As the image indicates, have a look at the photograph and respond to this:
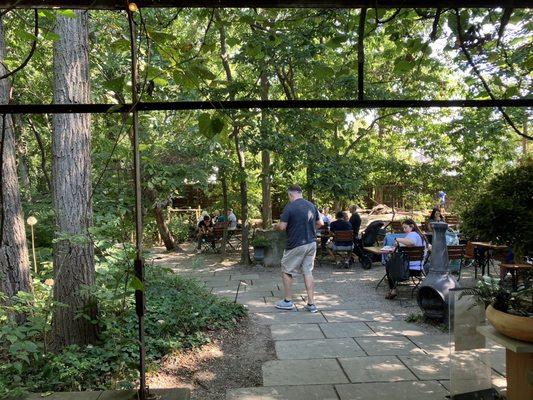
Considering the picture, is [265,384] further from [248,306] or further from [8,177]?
[8,177]

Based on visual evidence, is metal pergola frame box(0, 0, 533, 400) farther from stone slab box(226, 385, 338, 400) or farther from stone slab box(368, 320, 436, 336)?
stone slab box(368, 320, 436, 336)

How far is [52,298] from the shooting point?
3.87 meters

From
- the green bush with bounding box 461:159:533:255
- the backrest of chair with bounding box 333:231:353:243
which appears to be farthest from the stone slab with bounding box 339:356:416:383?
the backrest of chair with bounding box 333:231:353:243

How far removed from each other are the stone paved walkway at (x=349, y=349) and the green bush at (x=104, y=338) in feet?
2.33

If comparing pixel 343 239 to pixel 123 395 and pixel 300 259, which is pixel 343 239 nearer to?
pixel 300 259

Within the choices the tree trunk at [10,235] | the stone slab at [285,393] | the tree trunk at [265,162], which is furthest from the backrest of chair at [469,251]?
the tree trunk at [10,235]

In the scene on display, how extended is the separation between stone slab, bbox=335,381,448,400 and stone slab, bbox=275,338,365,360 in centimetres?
74

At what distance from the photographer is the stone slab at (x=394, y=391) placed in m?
3.40

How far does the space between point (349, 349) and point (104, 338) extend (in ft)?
7.99

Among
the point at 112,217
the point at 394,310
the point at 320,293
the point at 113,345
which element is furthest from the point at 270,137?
the point at 113,345

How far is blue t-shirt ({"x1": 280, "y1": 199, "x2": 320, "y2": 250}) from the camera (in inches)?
237

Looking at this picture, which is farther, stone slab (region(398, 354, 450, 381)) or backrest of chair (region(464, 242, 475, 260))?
backrest of chair (region(464, 242, 475, 260))

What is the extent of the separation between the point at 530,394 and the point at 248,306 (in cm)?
456

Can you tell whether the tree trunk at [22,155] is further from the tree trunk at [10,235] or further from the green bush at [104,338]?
the green bush at [104,338]
